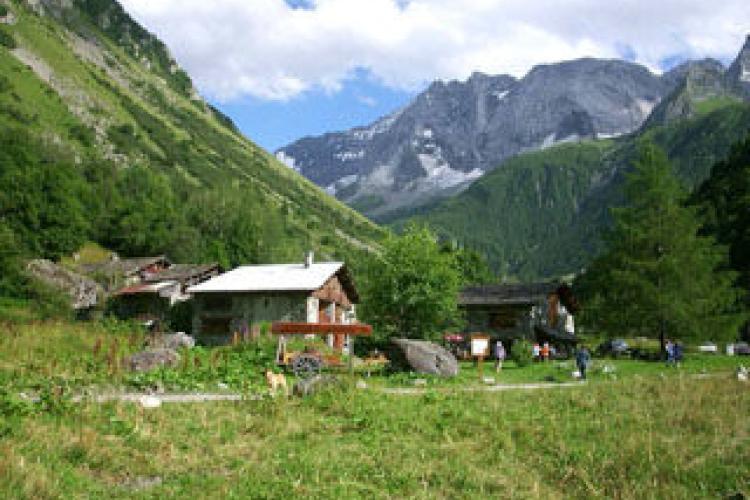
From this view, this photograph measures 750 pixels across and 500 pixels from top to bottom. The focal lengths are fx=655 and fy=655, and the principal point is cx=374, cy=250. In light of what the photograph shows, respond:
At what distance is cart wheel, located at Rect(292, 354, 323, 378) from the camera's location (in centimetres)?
2583

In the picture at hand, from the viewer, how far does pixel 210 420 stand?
14.3 m

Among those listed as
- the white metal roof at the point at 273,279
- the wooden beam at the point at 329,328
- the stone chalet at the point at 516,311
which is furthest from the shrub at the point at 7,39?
the wooden beam at the point at 329,328

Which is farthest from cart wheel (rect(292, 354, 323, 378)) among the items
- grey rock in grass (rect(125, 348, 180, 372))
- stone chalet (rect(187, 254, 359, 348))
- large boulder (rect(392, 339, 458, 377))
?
stone chalet (rect(187, 254, 359, 348))

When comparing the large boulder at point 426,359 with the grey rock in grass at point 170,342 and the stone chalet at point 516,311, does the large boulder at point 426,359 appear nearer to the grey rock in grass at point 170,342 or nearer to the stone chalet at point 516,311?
the grey rock in grass at point 170,342

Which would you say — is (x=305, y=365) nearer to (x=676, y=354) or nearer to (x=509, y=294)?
(x=676, y=354)

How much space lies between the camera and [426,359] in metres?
28.0

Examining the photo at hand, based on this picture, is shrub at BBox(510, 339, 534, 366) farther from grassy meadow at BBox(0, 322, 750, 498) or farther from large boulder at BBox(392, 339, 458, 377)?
grassy meadow at BBox(0, 322, 750, 498)

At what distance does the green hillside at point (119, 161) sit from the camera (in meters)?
96.6

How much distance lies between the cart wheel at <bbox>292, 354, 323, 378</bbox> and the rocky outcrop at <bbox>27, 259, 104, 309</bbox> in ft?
155

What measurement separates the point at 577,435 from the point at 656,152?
38.7 metres

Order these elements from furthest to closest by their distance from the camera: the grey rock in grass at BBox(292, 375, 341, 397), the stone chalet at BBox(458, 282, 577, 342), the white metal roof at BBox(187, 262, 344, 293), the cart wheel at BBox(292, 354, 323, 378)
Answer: the stone chalet at BBox(458, 282, 577, 342) < the white metal roof at BBox(187, 262, 344, 293) < the cart wheel at BBox(292, 354, 323, 378) < the grey rock in grass at BBox(292, 375, 341, 397)

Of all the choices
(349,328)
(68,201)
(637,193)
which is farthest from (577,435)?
(68,201)

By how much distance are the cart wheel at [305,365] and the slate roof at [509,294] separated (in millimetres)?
33900

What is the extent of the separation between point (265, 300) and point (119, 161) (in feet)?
307
